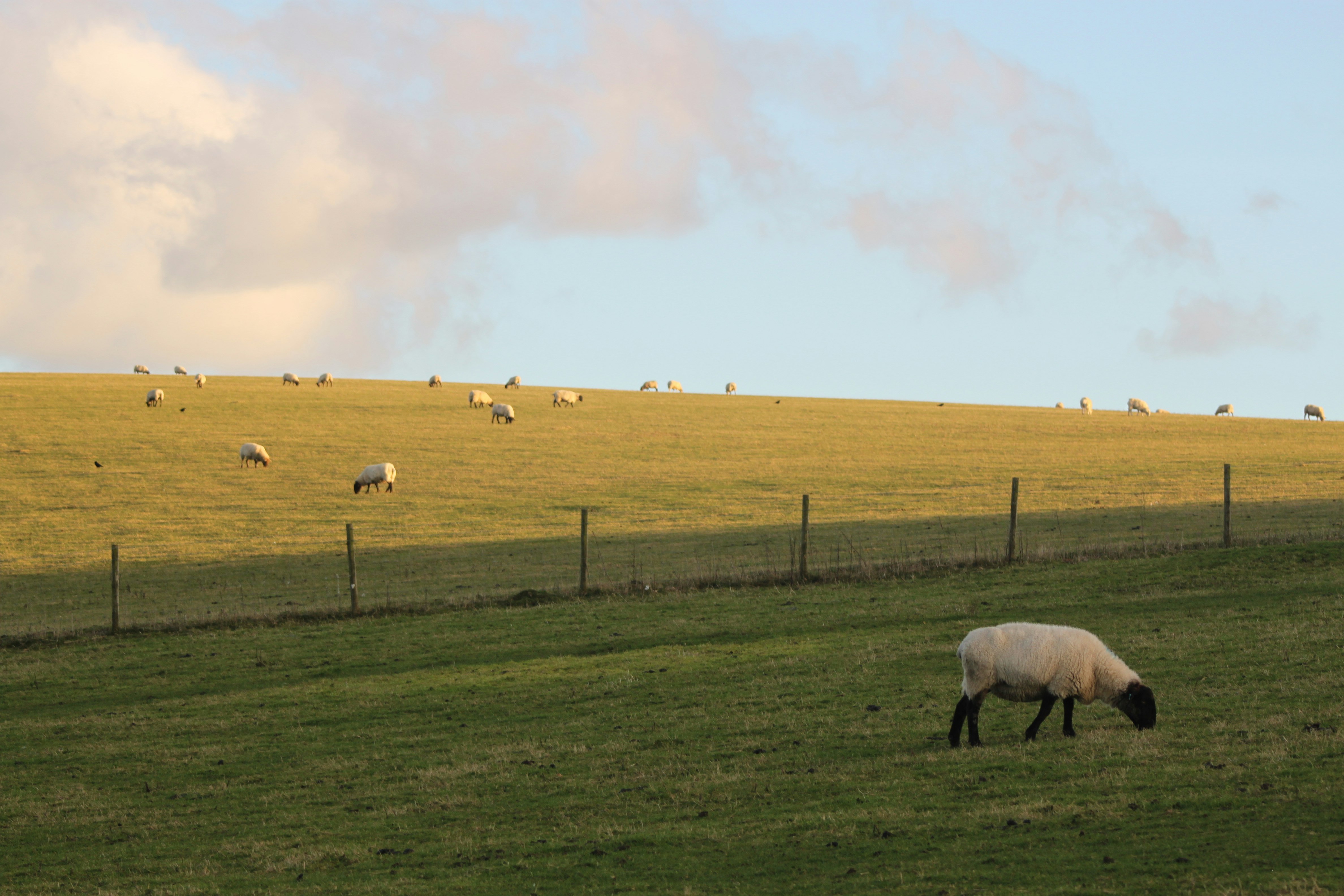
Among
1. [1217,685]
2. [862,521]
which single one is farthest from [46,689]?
[862,521]

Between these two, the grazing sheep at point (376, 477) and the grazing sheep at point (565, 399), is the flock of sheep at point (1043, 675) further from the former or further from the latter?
the grazing sheep at point (565, 399)

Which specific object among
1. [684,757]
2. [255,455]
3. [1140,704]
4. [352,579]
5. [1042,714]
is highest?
[255,455]

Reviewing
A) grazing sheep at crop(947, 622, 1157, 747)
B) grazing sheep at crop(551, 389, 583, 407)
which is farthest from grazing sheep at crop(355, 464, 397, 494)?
grazing sheep at crop(947, 622, 1157, 747)

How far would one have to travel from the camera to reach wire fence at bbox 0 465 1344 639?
27766mm

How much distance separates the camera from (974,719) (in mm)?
12719

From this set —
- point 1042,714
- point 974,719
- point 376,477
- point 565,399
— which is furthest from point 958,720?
point 565,399

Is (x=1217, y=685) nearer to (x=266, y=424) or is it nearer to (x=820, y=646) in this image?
(x=820, y=646)

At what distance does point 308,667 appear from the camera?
69.6 ft

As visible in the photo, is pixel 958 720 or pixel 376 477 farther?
pixel 376 477

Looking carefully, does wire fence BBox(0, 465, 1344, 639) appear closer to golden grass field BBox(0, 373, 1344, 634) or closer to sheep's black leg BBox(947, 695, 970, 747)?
golden grass field BBox(0, 373, 1344, 634)

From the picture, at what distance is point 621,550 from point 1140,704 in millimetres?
23545

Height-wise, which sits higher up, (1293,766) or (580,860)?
(1293,766)

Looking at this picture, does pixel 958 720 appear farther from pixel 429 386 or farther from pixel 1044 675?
pixel 429 386

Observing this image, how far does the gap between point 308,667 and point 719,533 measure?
1882 cm
